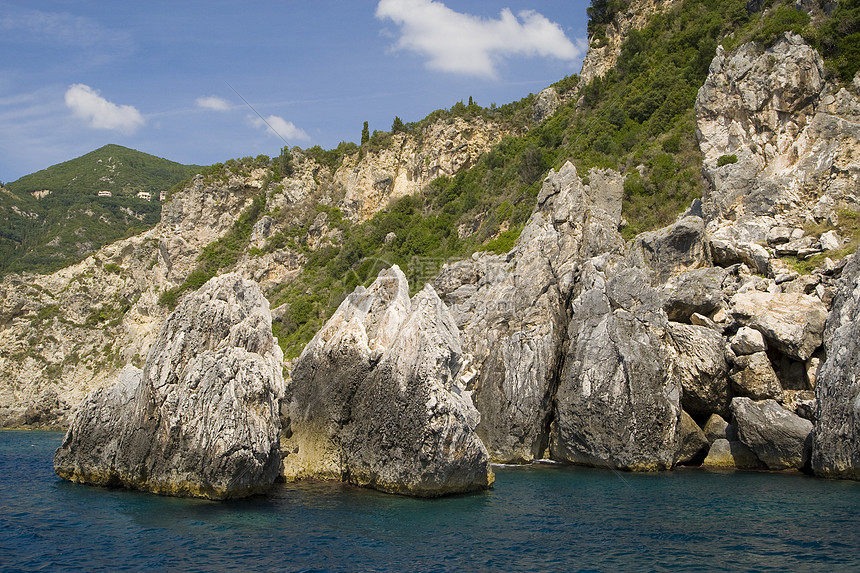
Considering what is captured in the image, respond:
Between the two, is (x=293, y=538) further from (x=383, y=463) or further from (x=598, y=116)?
(x=598, y=116)

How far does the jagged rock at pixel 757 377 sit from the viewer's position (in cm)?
2619

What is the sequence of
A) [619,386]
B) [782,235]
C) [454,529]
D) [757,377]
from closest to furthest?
[454,529]
[757,377]
[619,386]
[782,235]

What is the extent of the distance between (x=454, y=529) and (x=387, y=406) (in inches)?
225

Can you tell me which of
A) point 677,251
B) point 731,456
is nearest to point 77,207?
point 677,251

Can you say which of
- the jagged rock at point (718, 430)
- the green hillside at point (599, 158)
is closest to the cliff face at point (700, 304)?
the jagged rock at point (718, 430)

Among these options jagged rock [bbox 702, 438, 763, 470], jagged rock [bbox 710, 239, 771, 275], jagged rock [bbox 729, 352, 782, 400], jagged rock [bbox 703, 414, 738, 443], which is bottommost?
jagged rock [bbox 702, 438, 763, 470]

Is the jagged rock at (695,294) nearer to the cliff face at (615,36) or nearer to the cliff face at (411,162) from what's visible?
the cliff face at (615,36)

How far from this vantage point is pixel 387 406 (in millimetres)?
21750

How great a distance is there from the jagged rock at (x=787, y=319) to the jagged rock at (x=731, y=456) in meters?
4.37

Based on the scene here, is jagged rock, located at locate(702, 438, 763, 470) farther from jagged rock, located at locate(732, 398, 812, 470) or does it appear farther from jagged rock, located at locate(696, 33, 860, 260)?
jagged rock, located at locate(696, 33, 860, 260)

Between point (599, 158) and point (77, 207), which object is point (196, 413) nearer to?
point (599, 158)

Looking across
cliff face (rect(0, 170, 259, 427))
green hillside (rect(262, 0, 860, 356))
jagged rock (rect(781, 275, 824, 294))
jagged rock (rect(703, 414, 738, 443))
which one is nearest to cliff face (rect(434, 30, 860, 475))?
jagged rock (rect(781, 275, 824, 294))

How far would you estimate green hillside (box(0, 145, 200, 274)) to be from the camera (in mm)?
94250

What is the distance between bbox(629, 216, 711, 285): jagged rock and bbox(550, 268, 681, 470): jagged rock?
5.07 meters
